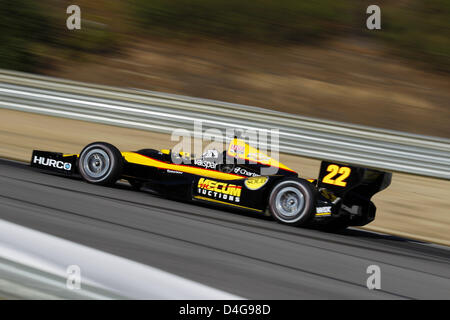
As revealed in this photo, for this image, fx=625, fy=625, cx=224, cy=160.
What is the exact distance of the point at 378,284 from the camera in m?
4.80

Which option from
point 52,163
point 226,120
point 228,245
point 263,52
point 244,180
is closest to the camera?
point 228,245

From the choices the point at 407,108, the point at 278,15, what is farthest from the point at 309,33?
the point at 407,108

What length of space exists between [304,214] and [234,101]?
8.64m

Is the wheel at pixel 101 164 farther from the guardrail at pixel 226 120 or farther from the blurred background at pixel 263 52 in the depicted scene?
the blurred background at pixel 263 52

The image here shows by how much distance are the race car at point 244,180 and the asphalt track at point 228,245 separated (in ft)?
0.55

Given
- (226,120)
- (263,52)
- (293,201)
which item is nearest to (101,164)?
(293,201)

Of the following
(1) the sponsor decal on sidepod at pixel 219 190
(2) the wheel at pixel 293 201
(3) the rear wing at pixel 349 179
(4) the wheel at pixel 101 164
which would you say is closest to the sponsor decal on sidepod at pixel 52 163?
(4) the wheel at pixel 101 164

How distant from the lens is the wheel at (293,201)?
6.68m

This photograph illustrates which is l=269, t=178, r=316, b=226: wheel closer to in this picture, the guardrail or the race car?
the race car

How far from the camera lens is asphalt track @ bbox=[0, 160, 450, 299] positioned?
15.0 ft

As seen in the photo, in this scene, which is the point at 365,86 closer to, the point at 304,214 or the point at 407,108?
the point at 407,108

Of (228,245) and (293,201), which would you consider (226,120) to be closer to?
(293,201)

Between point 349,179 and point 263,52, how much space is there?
11041mm

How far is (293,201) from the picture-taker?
6.87m
